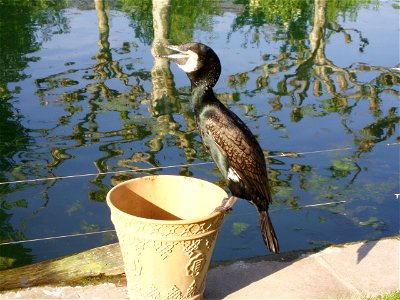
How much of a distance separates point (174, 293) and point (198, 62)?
1.07m

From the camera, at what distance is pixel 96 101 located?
6863 mm

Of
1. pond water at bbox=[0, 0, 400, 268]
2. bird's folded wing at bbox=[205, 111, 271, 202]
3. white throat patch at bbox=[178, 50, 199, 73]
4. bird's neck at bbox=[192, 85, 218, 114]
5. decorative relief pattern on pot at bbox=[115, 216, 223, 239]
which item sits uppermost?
white throat patch at bbox=[178, 50, 199, 73]

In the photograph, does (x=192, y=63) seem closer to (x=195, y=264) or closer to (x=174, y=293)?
(x=195, y=264)

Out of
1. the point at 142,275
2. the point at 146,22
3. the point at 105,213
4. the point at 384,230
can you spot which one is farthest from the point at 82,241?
the point at 146,22

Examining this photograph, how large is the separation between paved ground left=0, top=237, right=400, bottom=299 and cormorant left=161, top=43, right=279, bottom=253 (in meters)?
0.25

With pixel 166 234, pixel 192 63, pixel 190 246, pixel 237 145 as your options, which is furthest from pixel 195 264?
pixel 192 63

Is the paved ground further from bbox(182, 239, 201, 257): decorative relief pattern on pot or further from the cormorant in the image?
bbox(182, 239, 201, 257): decorative relief pattern on pot

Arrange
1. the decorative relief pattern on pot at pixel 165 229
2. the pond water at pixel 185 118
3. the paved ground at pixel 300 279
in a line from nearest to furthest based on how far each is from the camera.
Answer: the decorative relief pattern on pot at pixel 165 229 → the paved ground at pixel 300 279 → the pond water at pixel 185 118

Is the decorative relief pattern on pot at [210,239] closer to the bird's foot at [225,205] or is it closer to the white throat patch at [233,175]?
the bird's foot at [225,205]

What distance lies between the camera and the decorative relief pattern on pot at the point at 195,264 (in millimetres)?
2854

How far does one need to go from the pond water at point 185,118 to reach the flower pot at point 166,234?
117cm

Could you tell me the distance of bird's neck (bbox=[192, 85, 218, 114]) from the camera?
3.05 m

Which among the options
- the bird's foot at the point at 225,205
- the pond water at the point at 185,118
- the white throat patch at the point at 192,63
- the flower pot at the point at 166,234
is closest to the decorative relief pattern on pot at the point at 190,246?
the flower pot at the point at 166,234

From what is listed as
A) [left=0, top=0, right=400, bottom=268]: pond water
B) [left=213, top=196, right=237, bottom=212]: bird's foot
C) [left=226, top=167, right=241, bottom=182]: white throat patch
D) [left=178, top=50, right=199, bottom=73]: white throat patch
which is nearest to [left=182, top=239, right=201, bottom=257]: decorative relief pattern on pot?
[left=213, top=196, right=237, bottom=212]: bird's foot
